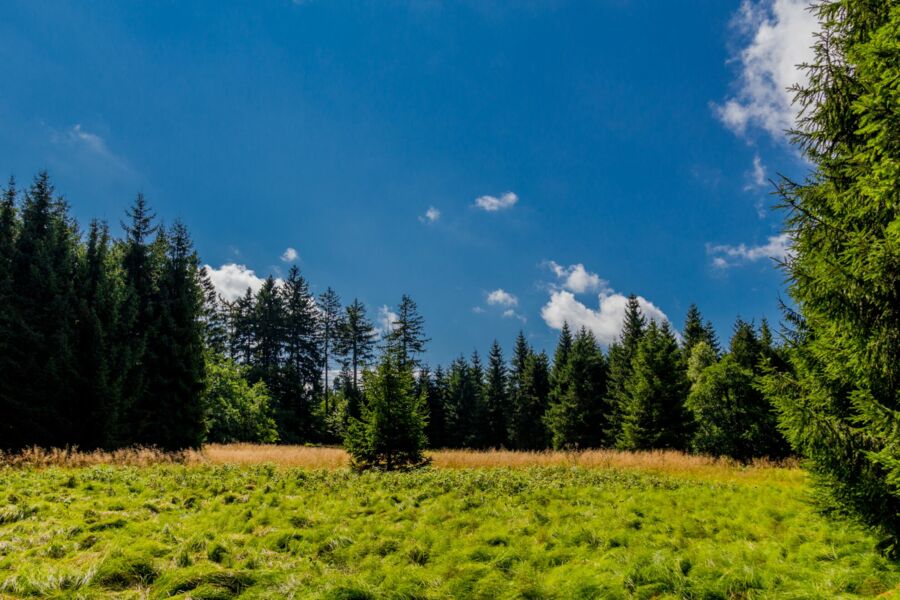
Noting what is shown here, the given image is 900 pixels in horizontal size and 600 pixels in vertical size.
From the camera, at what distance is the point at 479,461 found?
56.5ft

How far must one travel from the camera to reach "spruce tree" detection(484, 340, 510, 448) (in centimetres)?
4212

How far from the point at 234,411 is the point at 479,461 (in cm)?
2173

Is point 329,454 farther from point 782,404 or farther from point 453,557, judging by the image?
point 782,404

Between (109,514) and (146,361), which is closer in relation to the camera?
(109,514)

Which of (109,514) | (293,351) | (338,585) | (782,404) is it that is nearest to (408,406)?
(109,514)

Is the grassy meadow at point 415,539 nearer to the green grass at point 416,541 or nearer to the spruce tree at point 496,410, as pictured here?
the green grass at point 416,541

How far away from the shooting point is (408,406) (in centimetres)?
1444

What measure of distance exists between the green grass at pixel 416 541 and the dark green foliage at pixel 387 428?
372cm

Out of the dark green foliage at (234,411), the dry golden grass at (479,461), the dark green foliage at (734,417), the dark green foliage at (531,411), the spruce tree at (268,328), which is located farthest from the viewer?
the spruce tree at (268,328)

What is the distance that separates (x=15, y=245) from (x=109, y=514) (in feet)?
52.0

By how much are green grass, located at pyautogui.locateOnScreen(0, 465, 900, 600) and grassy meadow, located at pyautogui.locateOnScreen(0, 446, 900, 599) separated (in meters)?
0.03

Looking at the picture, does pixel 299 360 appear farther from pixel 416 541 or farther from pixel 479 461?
pixel 416 541

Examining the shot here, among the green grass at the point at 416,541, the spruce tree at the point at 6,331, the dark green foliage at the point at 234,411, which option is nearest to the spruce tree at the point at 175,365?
the spruce tree at the point at 6,331

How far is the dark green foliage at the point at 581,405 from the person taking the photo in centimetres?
3469
